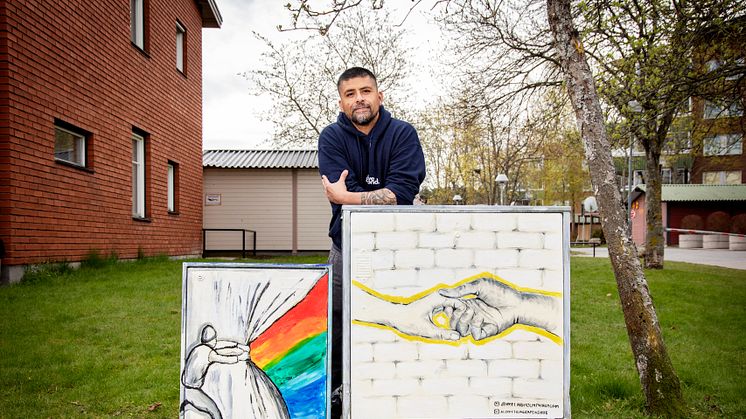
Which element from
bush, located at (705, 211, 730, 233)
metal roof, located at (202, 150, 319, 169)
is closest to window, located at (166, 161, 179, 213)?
metal roof, located at (202, 150, 319, 169)

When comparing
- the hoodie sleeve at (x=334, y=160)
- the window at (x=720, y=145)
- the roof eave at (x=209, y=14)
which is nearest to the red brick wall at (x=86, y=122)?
the roof eave at (x=209, y=14)

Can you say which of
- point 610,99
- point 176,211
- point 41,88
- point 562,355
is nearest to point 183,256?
point 176,211

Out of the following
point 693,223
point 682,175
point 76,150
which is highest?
point 682,175

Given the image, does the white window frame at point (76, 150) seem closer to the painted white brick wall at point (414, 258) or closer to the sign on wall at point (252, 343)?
the sign on wall at point (252, 343)

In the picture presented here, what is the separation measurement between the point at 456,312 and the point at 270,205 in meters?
17.9

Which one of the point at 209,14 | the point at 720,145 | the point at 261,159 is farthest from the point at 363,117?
the point at 261,159

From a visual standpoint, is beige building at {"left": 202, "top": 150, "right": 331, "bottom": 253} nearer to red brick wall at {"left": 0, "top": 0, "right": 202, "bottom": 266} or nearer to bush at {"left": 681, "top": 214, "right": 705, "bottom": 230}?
red brick wall at {"left": 0, "top": 0, "right": 202, "bottom": 266}

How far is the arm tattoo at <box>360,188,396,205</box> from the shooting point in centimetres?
311

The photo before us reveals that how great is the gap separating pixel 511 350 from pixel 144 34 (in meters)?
12.4

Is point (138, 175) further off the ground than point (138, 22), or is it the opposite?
point (138, 22)

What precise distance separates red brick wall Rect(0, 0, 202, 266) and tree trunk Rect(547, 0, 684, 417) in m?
7.22

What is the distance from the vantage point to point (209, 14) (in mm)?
17125

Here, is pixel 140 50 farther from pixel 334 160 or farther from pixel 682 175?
pixel 682 175

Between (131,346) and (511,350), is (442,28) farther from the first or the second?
(511,350)
